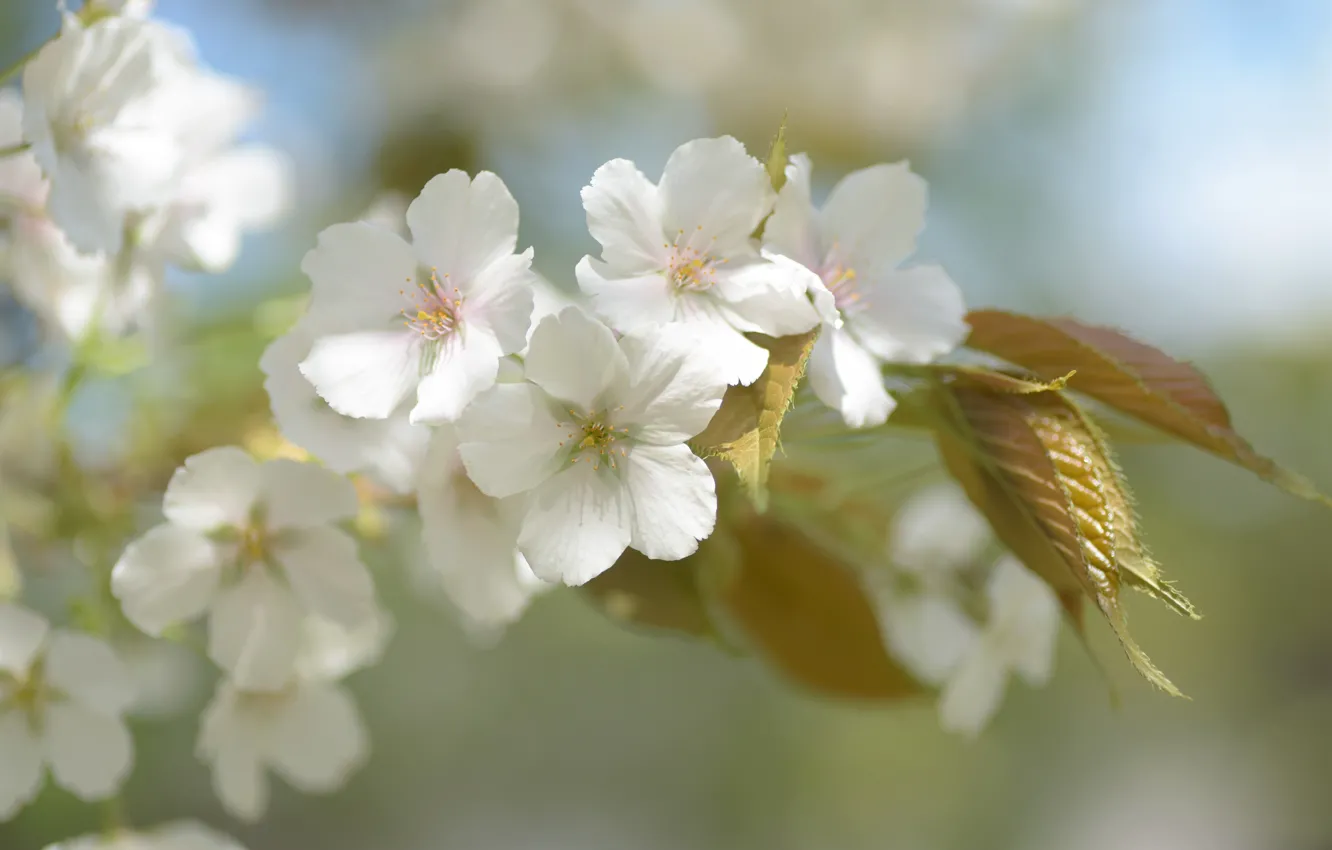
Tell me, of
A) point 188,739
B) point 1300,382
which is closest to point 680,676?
point 188,739

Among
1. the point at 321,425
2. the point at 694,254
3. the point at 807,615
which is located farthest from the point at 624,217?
the point at 807,615

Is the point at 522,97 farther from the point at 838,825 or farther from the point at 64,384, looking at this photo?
the point at 838,825

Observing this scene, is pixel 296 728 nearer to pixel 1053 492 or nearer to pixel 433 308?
pixel 433 308

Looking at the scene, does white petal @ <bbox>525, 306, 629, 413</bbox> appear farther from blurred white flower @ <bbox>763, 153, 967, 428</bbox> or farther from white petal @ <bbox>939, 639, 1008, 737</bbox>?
white petal @ <bbox>939, 639, 1008, 737</bbox>

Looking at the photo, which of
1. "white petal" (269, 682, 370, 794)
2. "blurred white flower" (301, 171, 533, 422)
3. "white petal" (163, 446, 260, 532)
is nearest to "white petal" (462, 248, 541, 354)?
"blurred white flower" (301, 171, 533, 422)

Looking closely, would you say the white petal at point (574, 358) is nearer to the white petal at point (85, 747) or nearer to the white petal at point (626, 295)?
the white petal at point (626, 295)
